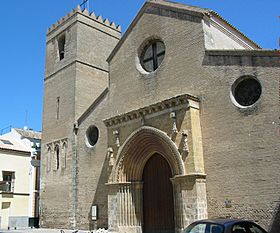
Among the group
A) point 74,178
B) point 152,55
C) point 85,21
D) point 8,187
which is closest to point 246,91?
point 152,55

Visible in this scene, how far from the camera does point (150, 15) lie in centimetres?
1662

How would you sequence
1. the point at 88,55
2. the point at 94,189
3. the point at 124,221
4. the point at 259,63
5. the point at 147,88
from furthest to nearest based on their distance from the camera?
the point at 88,55 → the point at 94,189 → the point at 147,88 → the point at 124,221 → the point at 259,63

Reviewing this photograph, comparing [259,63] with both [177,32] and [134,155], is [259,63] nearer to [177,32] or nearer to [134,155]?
[177,32]

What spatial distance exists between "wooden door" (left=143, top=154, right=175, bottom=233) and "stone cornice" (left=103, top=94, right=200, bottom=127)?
2.04 meters

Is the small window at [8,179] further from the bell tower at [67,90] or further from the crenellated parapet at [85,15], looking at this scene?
the crenellated parapet at [85,15]

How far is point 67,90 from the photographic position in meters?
21.3

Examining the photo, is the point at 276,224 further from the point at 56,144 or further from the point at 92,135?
the point at 56,144

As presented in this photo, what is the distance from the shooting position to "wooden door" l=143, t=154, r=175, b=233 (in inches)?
570

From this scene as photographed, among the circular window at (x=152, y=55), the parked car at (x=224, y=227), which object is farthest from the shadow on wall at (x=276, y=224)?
the circular window at (x=152, y=55)

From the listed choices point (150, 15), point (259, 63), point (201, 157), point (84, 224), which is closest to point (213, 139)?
point (201, 157)

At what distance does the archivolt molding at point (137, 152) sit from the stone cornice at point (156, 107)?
72 cm

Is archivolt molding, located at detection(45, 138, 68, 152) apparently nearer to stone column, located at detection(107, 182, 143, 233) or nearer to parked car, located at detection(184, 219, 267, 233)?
stone column, located at detection(107, 182, 143, 233)

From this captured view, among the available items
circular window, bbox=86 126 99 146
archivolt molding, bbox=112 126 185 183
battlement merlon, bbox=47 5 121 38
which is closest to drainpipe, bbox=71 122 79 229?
circular window, bbox=86 126 99 146

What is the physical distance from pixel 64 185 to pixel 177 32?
34.9 feet
